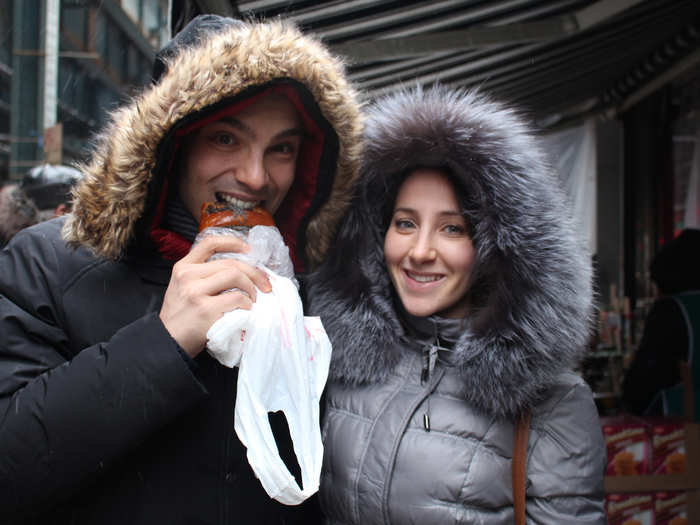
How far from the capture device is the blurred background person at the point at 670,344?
379cm

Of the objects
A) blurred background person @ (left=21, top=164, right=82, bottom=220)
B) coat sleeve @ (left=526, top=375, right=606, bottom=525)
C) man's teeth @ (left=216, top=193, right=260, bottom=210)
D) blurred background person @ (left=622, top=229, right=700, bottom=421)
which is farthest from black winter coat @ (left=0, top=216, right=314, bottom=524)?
blurred background person @ (left=622, top=229, right=700, bottom=421)

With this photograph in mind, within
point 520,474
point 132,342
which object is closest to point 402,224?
point 520,474

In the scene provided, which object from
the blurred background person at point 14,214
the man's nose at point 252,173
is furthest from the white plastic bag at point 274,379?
the blurred background person at point 14,214

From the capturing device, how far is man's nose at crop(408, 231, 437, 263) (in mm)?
1774

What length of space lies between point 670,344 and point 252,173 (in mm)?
3452

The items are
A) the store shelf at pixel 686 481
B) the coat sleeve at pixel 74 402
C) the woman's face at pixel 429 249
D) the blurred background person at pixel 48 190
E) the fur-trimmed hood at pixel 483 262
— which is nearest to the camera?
the coat sleeve at pixel 74 402

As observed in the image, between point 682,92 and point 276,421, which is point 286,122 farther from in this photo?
point 682,92

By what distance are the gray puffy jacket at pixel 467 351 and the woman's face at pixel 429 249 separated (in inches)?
1.9

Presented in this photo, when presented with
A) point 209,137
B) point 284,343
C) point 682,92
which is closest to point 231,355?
point 284,343

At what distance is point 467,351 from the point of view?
5.72 ft

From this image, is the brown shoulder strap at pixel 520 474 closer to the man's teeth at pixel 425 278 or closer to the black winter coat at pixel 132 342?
the man's teeth at pixel 425 278

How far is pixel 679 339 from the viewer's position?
382 cm

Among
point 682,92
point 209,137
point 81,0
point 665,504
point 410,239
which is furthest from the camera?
point 81,0

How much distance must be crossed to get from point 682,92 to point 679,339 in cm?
275
